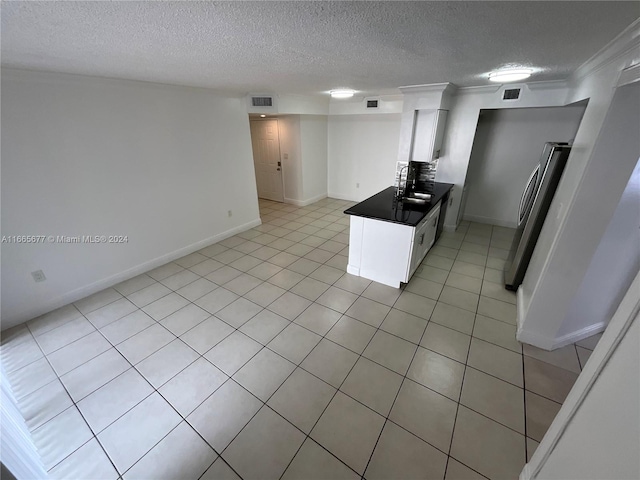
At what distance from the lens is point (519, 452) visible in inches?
60.8

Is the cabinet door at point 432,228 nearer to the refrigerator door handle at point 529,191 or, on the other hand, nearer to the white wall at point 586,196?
the refrigerator door handle at point 529,191

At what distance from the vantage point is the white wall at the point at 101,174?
238 centimetres

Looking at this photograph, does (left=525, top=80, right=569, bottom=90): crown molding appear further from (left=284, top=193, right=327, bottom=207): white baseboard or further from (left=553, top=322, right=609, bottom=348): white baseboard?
(left=284, top=193, right=327, bottom=207): white baseboard

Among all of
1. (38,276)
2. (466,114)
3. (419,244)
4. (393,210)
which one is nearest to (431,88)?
(466,114)

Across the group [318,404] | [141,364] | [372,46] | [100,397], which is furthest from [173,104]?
[318,404]

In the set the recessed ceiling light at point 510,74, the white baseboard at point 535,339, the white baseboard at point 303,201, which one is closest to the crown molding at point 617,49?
the recessed ceiling light at point 510,74

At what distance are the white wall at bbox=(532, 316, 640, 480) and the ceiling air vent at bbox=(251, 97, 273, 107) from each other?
4.47 metres

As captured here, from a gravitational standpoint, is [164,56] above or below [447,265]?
above

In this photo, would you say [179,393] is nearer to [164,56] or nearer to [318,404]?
[318,404]

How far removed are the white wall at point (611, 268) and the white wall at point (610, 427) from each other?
4.71ft

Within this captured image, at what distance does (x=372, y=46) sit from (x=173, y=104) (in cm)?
278

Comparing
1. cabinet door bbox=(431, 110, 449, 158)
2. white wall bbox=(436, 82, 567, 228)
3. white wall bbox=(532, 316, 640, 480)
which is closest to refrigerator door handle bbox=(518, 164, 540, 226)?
white wall bbox=(436, 82, 567, 228)

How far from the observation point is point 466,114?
3.90 metres

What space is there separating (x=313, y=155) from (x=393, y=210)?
348 cm
